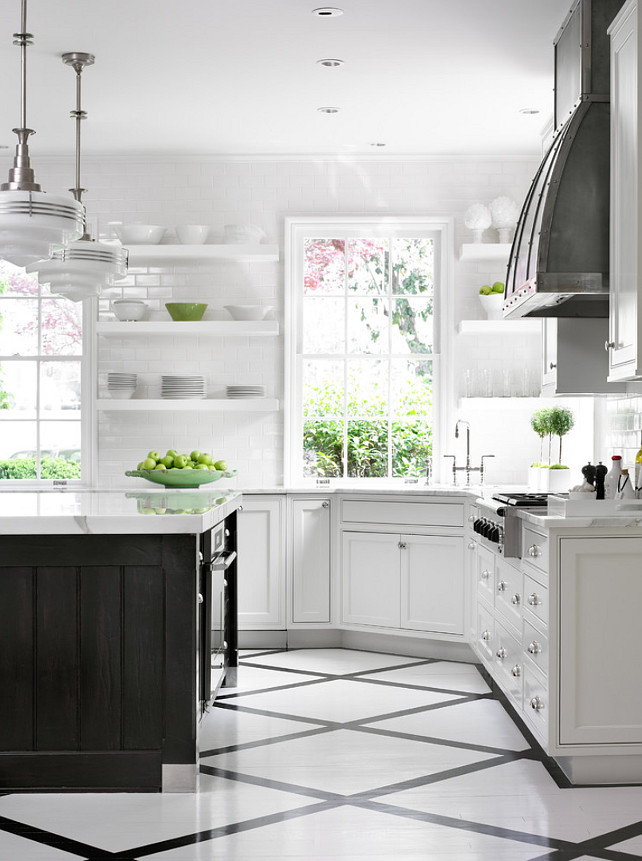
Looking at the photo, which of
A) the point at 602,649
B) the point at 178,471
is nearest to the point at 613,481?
the point at 602,649

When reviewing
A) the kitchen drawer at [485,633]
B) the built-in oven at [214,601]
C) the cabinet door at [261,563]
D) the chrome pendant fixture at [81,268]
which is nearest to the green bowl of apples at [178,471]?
the built-in oven at [214,601]

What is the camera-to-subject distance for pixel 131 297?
259 inches

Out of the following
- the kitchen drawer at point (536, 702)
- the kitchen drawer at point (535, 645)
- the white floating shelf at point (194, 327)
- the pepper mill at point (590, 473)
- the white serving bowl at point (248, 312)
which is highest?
the white serving bowl at point (248, 312)

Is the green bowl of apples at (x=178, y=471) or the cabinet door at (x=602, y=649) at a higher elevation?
the green bowl of apples at (x=178, y=471)

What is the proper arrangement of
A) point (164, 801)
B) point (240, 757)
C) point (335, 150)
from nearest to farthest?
point (164, 801) < point (240, 757) < point (335, 150)

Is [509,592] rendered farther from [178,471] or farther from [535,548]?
[178,471]

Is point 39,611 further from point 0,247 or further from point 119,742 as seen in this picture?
point 0,247

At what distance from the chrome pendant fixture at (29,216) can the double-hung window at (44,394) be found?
3.06m

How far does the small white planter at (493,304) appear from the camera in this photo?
20.5 feet

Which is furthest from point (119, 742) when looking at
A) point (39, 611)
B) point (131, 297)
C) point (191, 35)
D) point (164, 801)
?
point (131, 297)

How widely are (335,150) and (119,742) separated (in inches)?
166

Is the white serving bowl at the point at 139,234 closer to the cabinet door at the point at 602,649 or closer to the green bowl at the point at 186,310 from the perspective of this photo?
the green bowl at the point at 186,310

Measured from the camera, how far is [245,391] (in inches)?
250

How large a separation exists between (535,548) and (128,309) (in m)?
3.45
